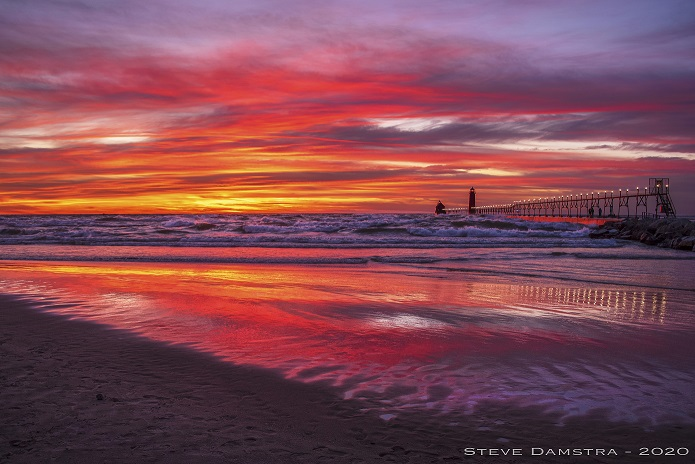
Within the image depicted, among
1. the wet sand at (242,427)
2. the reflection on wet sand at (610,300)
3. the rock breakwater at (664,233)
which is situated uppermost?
the rock breakwater at (664,233)

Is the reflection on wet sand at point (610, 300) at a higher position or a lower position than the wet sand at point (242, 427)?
lower

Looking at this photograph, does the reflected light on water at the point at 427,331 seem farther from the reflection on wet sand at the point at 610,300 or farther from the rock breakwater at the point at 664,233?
the rock breakwater at the point at 664,233

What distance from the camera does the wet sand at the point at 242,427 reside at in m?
2.86

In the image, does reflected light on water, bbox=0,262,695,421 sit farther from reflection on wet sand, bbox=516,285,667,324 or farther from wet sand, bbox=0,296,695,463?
wet sand, bbox=0,296,695,463

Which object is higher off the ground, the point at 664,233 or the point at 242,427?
the point at 664,233

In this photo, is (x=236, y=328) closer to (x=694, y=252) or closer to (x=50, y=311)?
(x=50, y=311)

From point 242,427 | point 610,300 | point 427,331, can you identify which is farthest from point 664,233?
point 242,427

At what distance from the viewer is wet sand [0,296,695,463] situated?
286 centimetres

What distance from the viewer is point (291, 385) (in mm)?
4020

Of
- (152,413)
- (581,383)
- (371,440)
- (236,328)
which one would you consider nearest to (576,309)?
(581,383)

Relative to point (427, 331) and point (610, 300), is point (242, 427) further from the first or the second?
point (610, 300)

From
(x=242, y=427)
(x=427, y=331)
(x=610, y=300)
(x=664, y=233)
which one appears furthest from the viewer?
(x=664, y=233)

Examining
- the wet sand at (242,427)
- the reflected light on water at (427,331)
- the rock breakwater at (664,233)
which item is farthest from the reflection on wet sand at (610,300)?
the rock breakwater at (664,233)

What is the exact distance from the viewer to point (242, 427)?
3.17m
